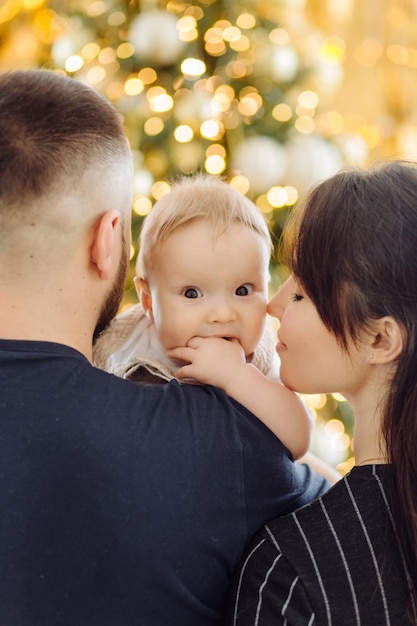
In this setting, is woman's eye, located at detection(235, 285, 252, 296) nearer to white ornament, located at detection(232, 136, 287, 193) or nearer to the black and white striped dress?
the black and white striped dress

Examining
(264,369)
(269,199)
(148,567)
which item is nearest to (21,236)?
(148,567)

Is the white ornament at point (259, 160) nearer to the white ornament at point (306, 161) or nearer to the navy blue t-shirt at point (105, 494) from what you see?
the white ornament at point (306, 161)

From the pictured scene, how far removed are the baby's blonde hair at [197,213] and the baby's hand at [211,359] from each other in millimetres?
189

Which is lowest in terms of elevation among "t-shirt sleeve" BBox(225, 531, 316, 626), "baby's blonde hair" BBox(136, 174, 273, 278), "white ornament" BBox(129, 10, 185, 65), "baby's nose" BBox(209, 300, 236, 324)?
"t-shirt sleeve" BBox(225, 531, 316, 626)

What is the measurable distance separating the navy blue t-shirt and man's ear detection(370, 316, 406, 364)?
24cm

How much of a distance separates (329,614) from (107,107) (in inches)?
30.5

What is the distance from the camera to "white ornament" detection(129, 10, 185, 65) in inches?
104

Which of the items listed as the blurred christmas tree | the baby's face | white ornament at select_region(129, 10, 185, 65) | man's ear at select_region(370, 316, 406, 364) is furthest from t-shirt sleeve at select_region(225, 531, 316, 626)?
white ornament at select_region(129, 10, 185, 65)

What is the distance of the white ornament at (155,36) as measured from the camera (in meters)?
2.65

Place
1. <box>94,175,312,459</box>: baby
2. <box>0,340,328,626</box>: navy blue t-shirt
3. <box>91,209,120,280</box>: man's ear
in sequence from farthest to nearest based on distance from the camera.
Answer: <box>94,175,312,459</box>: baby → <box>91,209,120,280</box>: man's ear → <box>0,340,328,626</box>: navy blue t-shirt

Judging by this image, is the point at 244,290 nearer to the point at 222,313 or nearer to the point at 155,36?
the point at 222,313

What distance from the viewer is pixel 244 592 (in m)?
1.14

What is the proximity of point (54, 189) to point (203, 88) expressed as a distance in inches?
69.6

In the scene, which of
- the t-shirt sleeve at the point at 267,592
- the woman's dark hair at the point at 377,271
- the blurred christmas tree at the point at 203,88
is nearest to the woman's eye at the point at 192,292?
the woman's dark hair at the point at 377,271
